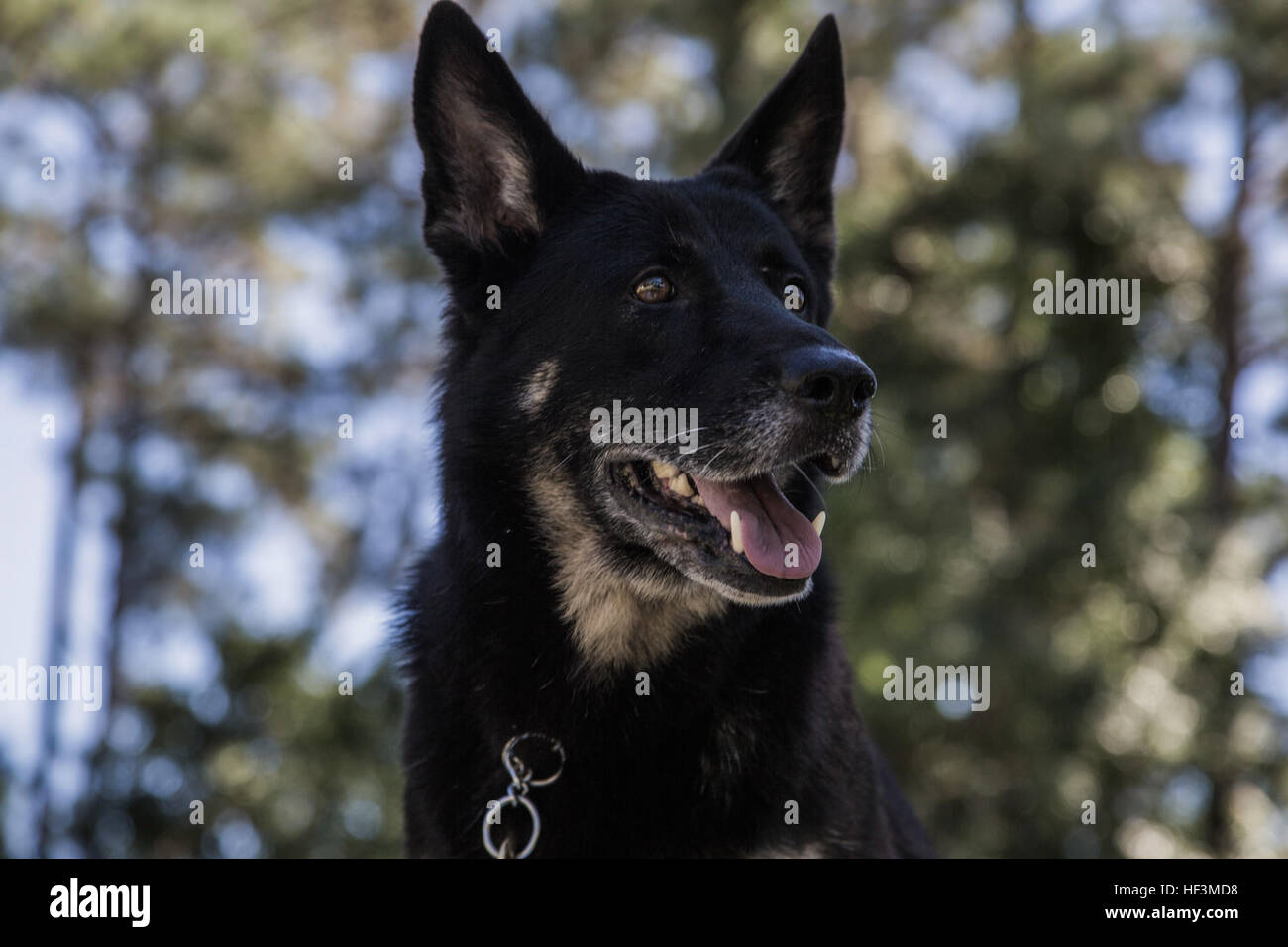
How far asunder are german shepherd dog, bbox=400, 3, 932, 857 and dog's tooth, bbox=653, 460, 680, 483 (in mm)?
17

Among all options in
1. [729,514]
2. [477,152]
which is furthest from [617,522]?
[477,152]

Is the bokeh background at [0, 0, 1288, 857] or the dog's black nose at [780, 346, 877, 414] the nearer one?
the dog's black nose at [780, 346, 877, 414]

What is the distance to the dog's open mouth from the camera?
3.66 metres

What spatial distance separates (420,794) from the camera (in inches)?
157

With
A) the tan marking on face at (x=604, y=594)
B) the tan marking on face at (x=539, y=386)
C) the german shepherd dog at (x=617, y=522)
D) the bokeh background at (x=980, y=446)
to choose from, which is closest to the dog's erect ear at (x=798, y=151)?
A: the german shepherd dog at (x=617, y=522)

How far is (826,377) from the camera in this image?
3605 mm

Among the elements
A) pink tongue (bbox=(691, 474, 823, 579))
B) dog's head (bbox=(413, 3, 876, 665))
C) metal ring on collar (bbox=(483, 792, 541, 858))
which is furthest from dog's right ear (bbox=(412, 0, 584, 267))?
metal ring on collar (bbox=(483, 792, 541, 858))

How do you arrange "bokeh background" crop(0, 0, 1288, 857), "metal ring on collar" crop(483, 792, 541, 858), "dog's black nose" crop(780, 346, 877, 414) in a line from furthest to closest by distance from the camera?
"bokeh background" crop(0, 0, 1288, 857) < "metal ring on collar" crop(483, 792, 541, 858) < "dog's black nose" crop(780, 346, 877, 414)

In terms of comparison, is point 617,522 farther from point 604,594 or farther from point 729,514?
point 729,514

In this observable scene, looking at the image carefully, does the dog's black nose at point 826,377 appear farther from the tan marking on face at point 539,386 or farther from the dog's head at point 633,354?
the tan marking on face at point 539,386

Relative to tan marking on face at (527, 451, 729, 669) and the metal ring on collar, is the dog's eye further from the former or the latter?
the metal ring on collar

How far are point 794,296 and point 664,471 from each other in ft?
2.86

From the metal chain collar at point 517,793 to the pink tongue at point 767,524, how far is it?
0.83 m
